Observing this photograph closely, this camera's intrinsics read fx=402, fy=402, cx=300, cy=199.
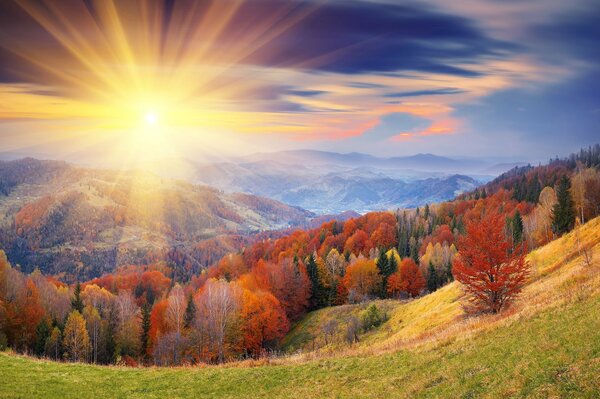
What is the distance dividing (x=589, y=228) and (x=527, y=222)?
69.9 meters

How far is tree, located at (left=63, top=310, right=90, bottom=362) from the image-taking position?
74.8m

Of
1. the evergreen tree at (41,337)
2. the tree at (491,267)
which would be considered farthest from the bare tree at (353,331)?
the evergreen tree at (41,337)

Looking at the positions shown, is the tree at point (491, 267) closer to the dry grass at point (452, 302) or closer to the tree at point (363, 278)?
the dry grass at point (452, 302)

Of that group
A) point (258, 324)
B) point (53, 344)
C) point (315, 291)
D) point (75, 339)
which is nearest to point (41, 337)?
point (53, 344)

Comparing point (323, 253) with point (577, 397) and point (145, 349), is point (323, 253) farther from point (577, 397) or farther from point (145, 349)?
point (577, 397)

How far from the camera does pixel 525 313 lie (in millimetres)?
26328

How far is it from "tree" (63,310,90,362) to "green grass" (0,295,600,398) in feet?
161

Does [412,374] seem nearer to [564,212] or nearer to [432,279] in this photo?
[564,212]

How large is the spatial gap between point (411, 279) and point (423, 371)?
10317cm

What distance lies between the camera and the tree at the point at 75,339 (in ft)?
245

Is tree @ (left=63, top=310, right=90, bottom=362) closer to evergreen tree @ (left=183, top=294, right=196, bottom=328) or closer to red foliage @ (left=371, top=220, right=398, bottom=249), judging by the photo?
evergreen tree @ (left=183, top=294, right=196, bottom=328)

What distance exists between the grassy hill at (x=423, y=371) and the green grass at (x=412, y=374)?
0.18 ft

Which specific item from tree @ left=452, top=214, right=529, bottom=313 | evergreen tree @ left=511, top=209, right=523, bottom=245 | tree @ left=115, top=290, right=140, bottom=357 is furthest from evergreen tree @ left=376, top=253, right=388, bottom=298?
tree @ left=452, top=214, right=529, bottom=313

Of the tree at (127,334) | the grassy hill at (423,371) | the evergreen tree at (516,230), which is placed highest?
the grassy hill at (423,371)
